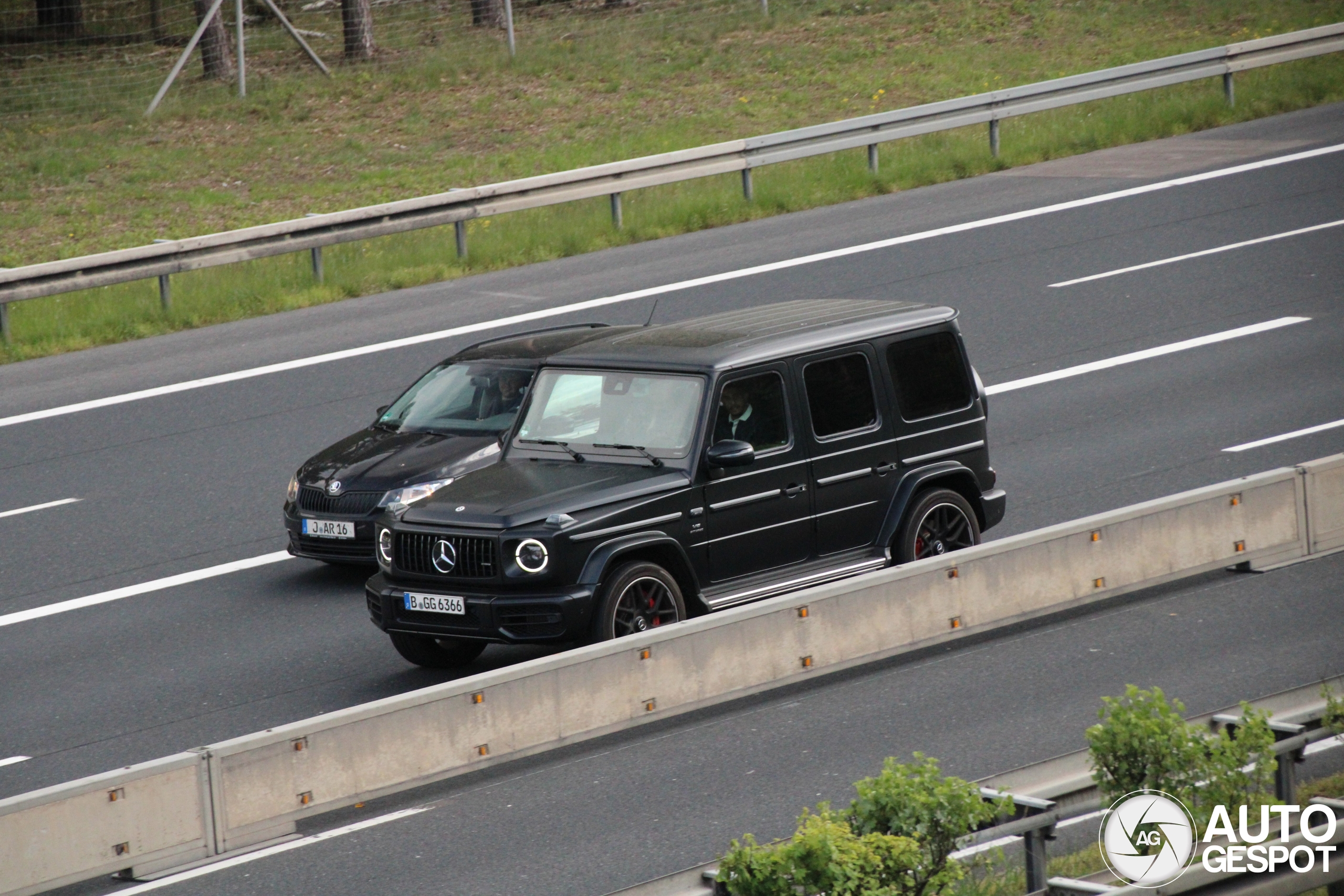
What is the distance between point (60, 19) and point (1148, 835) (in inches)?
1370

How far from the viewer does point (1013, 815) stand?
616cm

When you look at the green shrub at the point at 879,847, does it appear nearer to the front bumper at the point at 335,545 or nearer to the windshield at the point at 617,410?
the windshield at the point at 617,410

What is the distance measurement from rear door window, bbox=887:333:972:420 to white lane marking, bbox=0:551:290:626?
182 inches

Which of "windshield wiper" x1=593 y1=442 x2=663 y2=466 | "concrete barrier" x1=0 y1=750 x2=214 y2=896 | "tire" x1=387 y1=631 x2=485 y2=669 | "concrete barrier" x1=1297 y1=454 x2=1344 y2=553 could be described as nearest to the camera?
"concrete barrier" x1=0 y1=750 x2=214 y2=896

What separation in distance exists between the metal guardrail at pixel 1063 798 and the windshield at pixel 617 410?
424cm

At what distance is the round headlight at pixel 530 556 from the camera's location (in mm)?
9875

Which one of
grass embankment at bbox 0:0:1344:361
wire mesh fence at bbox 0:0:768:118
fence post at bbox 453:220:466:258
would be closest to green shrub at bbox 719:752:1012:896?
grass embankment at bbox 0:0:1344:361

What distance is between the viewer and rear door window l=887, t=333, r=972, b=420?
37.6 ft

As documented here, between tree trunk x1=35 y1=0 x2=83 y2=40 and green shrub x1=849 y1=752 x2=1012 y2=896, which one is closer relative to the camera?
green shrub x1=849 y1=752 x2=1012 y2=896

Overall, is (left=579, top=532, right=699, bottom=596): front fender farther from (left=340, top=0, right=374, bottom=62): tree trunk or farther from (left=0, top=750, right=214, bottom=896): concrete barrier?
(left=340, top=0, right=374, bottom=62): tree trunk

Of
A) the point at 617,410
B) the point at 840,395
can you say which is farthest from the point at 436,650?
the point at 840,395

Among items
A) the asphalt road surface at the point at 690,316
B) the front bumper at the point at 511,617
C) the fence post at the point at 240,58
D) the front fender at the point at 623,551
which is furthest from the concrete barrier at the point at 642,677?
the fence post at the point at 240,58

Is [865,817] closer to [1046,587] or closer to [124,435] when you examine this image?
[1046,587]

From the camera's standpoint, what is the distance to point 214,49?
109ft
